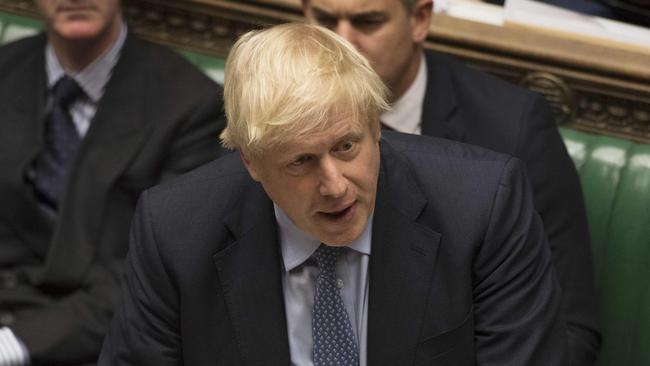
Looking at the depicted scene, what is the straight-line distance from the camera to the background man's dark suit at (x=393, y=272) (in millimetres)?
1751

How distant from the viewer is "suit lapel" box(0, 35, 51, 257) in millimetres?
2480

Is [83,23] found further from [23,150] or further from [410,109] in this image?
[410,109]

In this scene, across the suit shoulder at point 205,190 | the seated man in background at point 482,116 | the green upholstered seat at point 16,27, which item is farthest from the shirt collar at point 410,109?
the green upholstered seat at point 16,27

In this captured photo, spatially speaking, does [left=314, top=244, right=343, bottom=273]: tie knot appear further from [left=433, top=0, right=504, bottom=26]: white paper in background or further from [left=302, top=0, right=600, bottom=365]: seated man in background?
[left=433, top=0, right=504, bottom=26]: white paper in background

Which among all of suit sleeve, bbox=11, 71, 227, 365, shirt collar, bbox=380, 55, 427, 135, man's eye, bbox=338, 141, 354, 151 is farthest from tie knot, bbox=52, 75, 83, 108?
man's eye, bbox=338, 141, 354, 151

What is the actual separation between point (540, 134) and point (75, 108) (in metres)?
0.97

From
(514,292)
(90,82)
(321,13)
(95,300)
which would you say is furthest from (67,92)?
(514,292)

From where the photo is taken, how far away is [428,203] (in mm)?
1787

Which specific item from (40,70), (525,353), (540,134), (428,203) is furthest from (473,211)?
(40,70)

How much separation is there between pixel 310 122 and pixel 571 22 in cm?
112

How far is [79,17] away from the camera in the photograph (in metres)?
2.49

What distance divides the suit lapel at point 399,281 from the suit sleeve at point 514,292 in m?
A: 0.08

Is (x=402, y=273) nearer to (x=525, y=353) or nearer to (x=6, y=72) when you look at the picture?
(x=525, y=353)

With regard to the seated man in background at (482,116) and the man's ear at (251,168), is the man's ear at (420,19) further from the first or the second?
the man's ear at (251,168)
